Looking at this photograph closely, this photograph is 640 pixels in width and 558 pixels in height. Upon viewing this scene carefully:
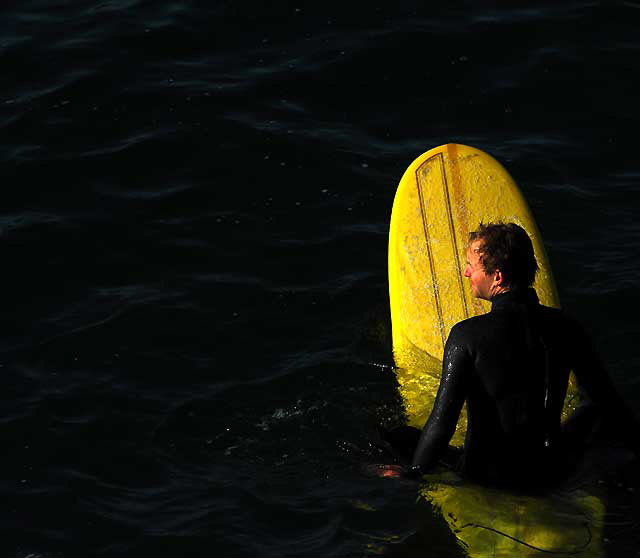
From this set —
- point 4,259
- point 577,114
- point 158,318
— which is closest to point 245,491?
point 158,318

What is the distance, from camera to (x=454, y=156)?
7.39 metres

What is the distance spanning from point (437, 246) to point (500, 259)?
1977 millimetres

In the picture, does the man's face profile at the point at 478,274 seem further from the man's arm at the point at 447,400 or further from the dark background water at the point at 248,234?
the dark background water at the point at 248,234

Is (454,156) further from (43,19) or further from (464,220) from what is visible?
(43,19)

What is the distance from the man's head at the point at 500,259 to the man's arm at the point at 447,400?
0.24 m

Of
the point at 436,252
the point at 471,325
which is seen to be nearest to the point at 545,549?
the point at 471,325

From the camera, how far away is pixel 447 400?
535 centimetres

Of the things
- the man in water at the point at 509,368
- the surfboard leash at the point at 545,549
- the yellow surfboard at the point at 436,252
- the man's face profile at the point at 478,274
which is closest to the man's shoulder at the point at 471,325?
the man in water at the point at 509,368

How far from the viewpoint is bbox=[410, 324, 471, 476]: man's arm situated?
209 inches

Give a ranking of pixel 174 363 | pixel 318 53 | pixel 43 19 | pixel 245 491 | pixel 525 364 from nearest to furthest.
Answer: pixel 525 364 < pixel 245 491 < pixel 174 363 < pixel 318 53 < pixel 43 19

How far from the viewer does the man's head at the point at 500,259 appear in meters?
5.24

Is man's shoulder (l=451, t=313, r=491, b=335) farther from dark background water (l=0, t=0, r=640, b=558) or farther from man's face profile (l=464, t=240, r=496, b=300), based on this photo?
dark background water (l=0, t=0, r=640, b=558)

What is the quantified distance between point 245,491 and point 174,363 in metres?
1.44

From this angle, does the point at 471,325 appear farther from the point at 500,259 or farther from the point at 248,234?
the point at 248,234
